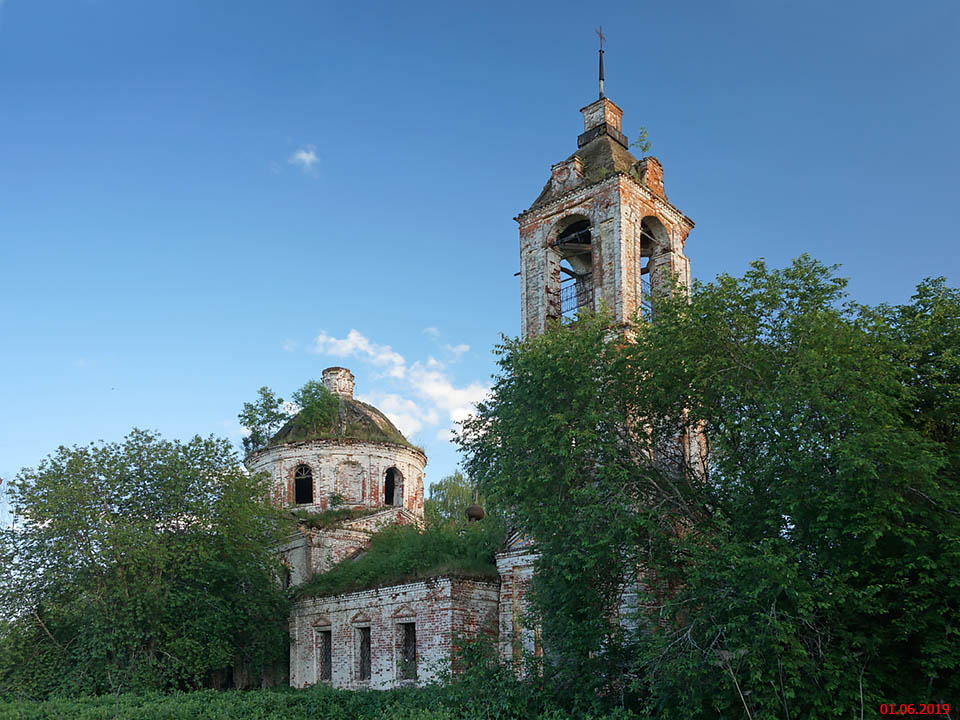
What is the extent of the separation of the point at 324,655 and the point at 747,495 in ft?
51.9

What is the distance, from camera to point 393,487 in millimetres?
31141

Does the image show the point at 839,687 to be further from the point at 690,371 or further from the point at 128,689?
the point at 128,689

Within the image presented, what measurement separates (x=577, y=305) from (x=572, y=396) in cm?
755

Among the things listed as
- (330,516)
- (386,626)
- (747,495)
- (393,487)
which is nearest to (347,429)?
(393,487)

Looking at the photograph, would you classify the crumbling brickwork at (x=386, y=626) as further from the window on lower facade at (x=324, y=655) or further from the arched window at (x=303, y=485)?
the arched window at (x=303, y=485)

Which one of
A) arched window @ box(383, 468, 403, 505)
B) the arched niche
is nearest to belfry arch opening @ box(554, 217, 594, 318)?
the arched niche

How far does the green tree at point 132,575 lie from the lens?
20438mm

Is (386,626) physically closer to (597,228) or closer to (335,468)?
(335,468)

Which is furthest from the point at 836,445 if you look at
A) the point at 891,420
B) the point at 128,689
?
the point at 128,689

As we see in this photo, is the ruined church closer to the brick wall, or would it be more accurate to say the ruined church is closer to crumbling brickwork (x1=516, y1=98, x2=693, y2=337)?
crumbling brickwork (x1=516, y1=98, x2=693, y2=337)

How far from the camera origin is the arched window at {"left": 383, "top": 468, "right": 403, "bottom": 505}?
3077cm

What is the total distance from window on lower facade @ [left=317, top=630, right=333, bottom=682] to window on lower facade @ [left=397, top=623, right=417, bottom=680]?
10.3ft

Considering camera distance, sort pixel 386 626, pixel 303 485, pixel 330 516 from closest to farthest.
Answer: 1. pixel 386 626
2. pixel 330 516
3. pixel 303 485
